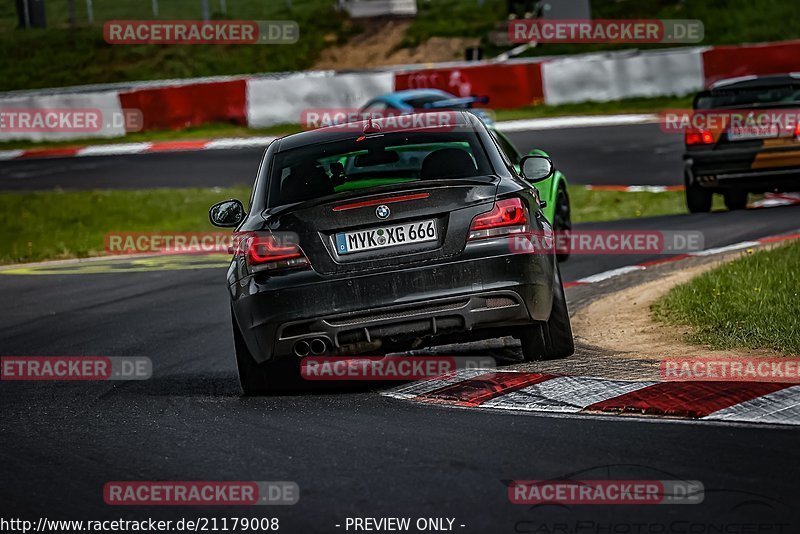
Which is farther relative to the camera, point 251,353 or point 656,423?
point 251,353

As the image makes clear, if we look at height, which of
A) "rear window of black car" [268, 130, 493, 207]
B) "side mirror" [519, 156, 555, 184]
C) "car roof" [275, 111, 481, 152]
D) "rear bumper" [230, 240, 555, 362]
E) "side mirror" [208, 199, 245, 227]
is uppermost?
"car roof" [275, 111, 481, 152]

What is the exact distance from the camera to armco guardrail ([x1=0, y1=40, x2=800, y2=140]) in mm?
32250

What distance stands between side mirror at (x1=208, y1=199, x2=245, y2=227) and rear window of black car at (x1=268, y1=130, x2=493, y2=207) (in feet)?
1.40

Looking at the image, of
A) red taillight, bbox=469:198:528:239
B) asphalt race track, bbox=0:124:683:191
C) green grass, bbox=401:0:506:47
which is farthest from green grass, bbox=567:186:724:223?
green grass, bbox=401:0:506:47

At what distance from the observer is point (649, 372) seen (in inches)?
298

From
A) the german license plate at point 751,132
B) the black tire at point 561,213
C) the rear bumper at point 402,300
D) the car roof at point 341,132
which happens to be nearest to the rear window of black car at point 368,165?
the car roof at point 341,132

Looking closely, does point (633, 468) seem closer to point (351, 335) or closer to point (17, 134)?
point (351, 335)

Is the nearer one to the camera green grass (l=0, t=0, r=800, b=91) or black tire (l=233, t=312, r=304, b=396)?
black tire (l=233, t=312, r=304, b=396)

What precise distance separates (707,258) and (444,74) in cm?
1995

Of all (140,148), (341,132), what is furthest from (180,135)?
(341,132)

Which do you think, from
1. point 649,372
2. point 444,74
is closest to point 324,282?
point 649,372

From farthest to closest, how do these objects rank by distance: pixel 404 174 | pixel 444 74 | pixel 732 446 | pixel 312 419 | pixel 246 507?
pixel 444 74 → pixel 404 174 → pixel 312 419 → pixel 732 446 → pixel 246 507

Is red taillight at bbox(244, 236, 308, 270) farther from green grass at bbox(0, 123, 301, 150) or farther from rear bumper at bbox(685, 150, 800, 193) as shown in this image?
green grass at bbox(0, 123, 301, 150)

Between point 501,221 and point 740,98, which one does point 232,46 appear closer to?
point 740,98
